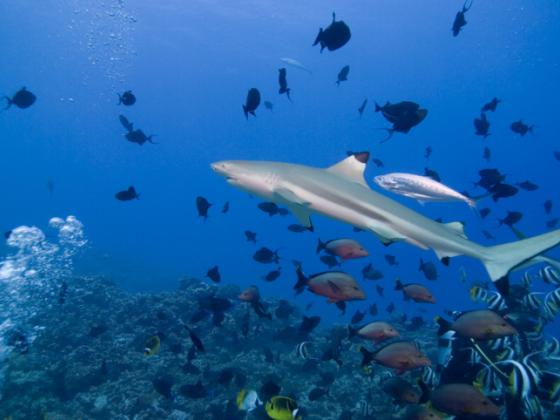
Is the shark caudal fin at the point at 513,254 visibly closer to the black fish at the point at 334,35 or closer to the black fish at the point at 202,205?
the black fish at the point at 334,35

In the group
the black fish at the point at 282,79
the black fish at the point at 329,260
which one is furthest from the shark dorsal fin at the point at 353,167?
the black fish at the point at 329,260

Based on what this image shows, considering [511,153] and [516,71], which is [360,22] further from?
[511,153]

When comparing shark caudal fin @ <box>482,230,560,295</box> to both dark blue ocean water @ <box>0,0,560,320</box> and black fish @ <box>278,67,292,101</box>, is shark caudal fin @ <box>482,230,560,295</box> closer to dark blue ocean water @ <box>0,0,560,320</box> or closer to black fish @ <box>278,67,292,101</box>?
black fish @ <box>278,67,292,101</box>

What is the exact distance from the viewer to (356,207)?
168 inches

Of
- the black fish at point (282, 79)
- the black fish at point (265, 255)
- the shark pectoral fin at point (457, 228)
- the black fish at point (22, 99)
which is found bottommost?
the shark pectoral fin at point (457, 228)

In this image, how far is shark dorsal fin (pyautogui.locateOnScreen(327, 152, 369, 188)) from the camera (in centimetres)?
480

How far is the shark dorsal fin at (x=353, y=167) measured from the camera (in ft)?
15.7

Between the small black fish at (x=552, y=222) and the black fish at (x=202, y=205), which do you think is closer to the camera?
the black fish at (x=202, y=205)

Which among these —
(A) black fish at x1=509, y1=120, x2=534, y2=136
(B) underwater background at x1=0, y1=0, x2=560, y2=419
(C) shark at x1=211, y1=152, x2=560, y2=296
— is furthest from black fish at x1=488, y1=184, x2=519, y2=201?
(A) black fish at x1=509, y1=120, x2=534, y2=136

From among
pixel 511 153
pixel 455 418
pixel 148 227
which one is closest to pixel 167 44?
pixel 455 418

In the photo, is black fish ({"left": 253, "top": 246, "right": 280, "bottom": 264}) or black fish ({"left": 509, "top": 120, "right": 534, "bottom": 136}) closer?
black fish ({"left": 253, "top": 246, "right": 280, "bottom": 264})

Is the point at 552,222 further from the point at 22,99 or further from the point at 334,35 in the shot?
the point at 22,99

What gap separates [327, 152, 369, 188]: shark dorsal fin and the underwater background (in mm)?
1785

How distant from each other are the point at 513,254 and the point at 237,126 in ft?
431
